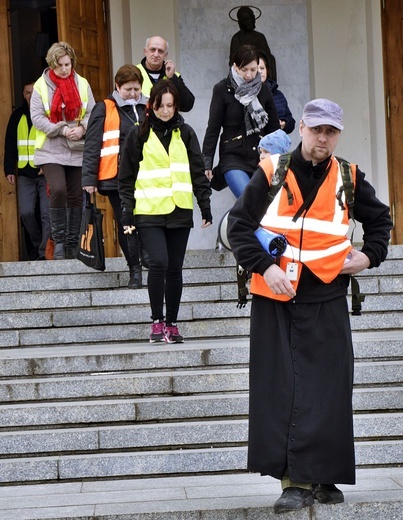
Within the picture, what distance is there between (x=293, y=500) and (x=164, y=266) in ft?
11.0

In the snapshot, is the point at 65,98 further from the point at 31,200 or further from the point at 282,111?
the point at 31,200

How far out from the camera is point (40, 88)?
37.7ft

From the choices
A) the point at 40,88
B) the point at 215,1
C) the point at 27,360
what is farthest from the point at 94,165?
the point at 215,1

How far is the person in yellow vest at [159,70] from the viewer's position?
10.7m

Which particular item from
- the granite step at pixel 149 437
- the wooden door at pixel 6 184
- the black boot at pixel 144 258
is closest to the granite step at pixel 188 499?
the granite step at pixel 149 437

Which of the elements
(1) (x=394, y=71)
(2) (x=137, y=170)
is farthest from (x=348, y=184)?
(1) (x=394, y=71)

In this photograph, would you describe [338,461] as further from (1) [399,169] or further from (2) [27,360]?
(1) [399,169]

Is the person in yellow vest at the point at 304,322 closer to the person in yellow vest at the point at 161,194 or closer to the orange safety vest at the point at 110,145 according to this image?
the person in yellow vest at the point at 161,194

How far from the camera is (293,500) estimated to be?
19.5 ft

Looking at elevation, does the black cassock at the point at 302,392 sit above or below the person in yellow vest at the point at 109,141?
below

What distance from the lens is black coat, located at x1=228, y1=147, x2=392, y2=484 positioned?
19.6 ft

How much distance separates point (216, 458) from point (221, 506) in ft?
3.61

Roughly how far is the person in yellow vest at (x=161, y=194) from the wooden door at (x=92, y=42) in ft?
12.9

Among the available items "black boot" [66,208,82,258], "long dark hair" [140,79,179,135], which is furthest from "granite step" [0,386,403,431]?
"black boot" [66,208,82,258]
